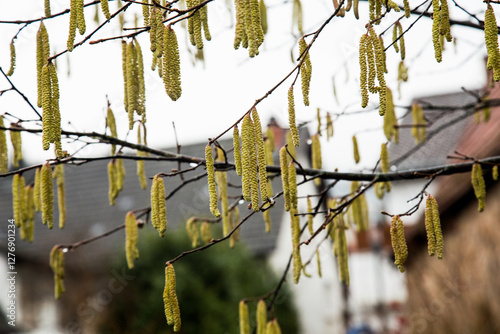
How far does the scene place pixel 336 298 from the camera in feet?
50.1

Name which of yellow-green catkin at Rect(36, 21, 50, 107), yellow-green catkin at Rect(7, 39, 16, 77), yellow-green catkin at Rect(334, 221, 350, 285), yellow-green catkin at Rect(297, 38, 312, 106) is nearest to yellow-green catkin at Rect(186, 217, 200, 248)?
yellow-green catkin at Rect(334, 221, 350, 285)

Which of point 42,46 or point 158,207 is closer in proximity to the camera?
point 42,46

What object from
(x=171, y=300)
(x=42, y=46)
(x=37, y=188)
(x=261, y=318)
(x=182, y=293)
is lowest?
(x=182, y=293)

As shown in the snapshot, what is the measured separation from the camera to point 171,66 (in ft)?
5.82

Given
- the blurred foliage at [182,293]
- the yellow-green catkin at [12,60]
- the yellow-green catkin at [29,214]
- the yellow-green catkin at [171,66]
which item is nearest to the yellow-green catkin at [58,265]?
the yellow-green catkin at [29,214]

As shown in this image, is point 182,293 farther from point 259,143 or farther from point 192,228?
point 259,143

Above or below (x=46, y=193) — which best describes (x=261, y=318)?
below

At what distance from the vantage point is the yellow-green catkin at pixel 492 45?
1719 millimetres

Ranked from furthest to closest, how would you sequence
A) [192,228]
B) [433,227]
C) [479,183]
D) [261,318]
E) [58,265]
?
[192,228] → [58,265] → [261,318] → [479,183] → [433,227]

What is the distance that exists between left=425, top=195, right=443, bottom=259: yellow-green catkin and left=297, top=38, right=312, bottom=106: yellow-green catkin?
0.63 m

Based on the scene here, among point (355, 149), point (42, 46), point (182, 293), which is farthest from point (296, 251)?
point (182, 293)

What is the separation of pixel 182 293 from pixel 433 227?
802cm

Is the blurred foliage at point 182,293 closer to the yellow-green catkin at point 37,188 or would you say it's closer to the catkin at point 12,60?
the yellow-green catkin at point 37,188

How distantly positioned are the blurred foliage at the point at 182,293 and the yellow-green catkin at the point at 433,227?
24.3 ft
